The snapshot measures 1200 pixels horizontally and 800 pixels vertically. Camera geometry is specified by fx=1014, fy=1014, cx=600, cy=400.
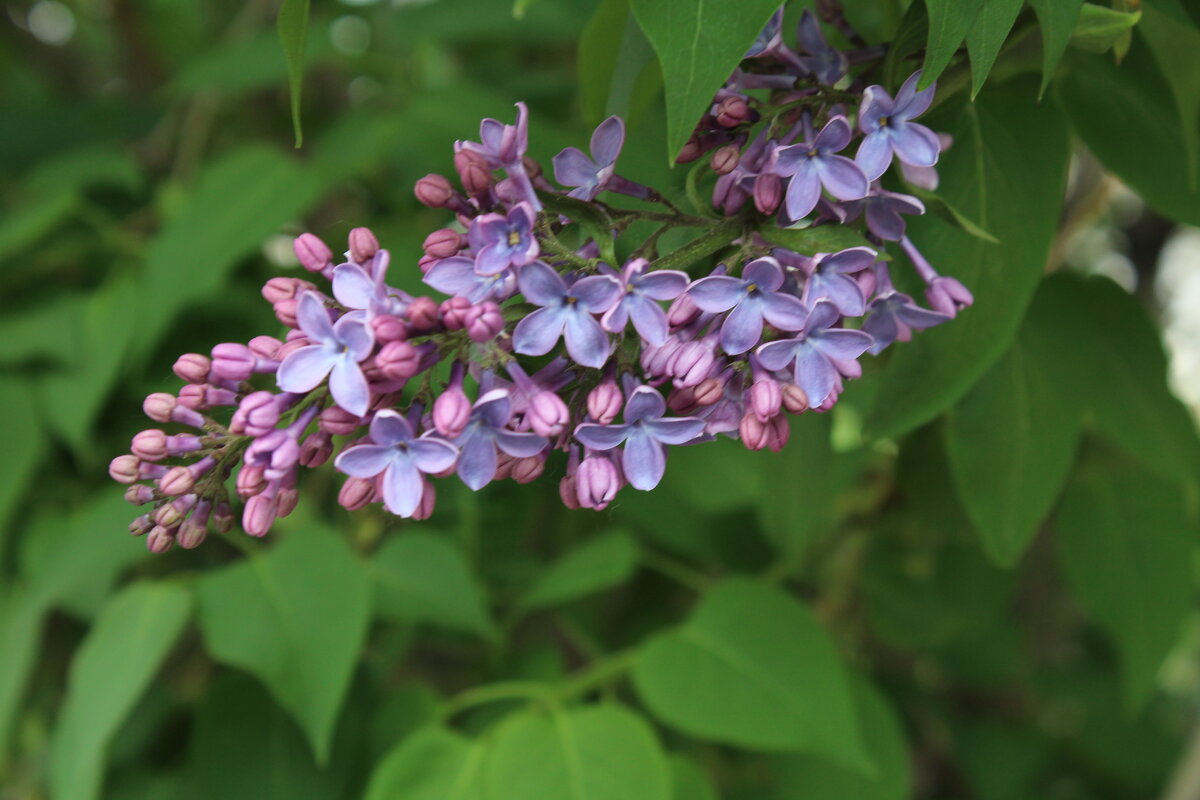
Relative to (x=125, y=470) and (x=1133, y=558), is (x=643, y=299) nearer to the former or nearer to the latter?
(x=125, y=470)

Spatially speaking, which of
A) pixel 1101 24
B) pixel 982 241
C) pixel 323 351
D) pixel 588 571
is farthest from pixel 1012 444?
pixel 323 351

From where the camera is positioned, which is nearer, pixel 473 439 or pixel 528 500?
pixel 473 439

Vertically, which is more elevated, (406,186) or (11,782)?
(406,186)

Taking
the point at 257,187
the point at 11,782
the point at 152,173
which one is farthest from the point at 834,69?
the point at 11,782

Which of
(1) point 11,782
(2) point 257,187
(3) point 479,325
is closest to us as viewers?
(3) point 479,325

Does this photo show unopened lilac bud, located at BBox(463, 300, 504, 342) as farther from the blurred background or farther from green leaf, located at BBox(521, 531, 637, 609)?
green leaf, located at BBox(521, 531, 637, 609)

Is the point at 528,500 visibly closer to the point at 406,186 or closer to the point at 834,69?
the point at 406,186
